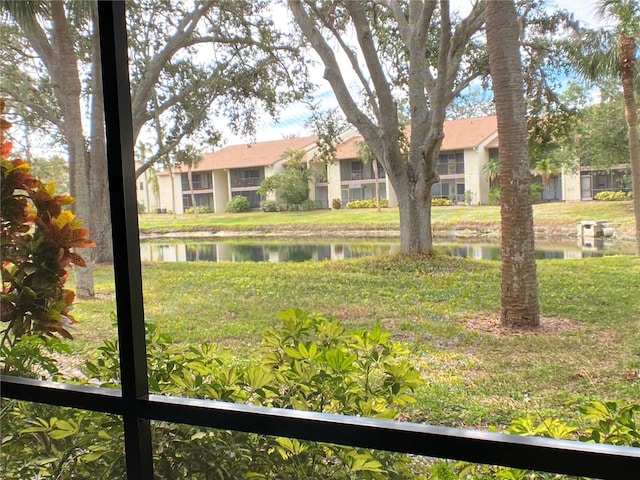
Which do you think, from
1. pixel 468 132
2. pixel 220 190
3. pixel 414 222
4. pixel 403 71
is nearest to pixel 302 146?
pixel 220 190

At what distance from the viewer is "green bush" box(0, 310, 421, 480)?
3.85 ft

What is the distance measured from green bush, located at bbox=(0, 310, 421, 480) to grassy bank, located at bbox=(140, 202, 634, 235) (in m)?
1.48

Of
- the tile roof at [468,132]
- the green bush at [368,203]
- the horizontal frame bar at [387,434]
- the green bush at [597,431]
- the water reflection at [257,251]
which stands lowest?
the green bush at [597,431]

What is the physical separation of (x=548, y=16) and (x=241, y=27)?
1945 mm

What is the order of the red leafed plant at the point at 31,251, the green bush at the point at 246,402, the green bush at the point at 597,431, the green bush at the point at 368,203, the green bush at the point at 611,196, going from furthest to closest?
the green bush at the point at 368,203
the green bush at the point at 611,196
the red leafed plant at the point at 31,251
the green bush at the point at 246,402
the green bush at the point at 597,431

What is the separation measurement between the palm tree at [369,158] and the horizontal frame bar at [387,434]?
2103 millimetres

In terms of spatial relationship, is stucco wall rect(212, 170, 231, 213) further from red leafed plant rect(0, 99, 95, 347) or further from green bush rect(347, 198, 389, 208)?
red leafed plant rect(0, 99, 95, 347)

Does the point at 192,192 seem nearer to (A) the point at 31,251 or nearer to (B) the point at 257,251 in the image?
(B) the point at 257,251

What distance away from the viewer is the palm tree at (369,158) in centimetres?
295

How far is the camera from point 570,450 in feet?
2.23

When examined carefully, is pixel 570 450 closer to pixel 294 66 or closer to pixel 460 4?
pixel 460 4

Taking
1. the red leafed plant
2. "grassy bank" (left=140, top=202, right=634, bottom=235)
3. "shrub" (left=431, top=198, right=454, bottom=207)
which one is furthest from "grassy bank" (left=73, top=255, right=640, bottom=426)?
the red leafed plant

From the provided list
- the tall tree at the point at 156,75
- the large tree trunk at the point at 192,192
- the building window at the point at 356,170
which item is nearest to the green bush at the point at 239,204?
the large tree trunk at the point at 192,192

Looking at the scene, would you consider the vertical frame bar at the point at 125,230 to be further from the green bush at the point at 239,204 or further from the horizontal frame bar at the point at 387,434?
the green bush at the point at 239,204
